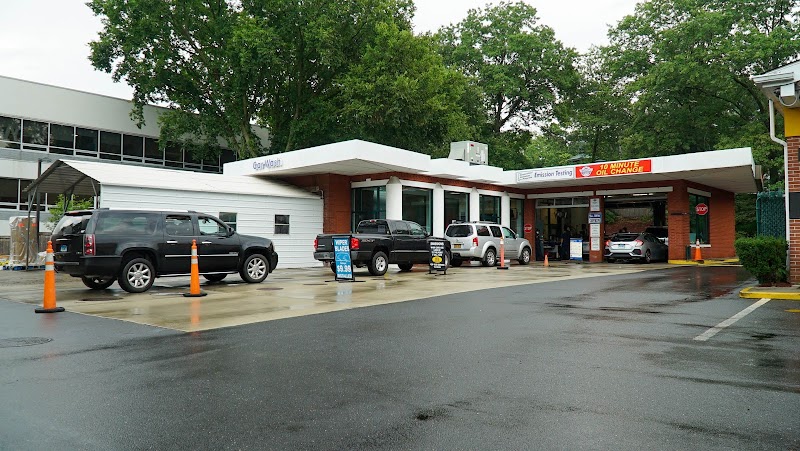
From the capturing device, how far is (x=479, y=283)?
1608cm

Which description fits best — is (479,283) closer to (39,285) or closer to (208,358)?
(208,358)

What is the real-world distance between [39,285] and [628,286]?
15.5 meters

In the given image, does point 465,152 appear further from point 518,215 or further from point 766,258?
point 766,258

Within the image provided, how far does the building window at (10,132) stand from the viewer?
3384cm

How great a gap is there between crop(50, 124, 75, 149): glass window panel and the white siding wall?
1980cm

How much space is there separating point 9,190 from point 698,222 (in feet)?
125

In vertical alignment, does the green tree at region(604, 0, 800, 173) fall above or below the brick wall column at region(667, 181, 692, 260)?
above

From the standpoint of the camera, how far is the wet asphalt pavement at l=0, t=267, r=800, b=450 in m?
4.05

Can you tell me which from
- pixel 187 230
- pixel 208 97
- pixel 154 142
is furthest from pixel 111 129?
pixel 187 230

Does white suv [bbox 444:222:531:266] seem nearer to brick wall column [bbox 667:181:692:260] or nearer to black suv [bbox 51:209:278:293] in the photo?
brick wall column [bbox 667:181:692:260]

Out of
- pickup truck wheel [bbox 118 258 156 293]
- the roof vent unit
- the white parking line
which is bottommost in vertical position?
the white parking line

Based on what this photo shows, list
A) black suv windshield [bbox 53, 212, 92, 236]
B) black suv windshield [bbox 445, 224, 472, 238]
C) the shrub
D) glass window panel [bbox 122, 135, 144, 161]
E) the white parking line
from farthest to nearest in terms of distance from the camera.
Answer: glass window panel [bbox 122, 135, 144, 161], black suv windshield [bbox 445, 224, 472, 238], the shrub, black suv windshield [bbox 53, 212, 92, 236], the white parking line

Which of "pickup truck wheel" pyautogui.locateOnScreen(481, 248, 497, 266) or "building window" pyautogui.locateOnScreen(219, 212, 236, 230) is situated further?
"pickup truck wheel" pyautogui.locateOnScreen(481, 248, 497, 266)

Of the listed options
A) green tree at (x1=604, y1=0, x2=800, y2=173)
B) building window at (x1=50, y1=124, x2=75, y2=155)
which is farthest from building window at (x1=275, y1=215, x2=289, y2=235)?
green tree at (x1=604, y1=0, x2=800, y2=173)
